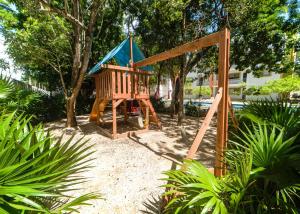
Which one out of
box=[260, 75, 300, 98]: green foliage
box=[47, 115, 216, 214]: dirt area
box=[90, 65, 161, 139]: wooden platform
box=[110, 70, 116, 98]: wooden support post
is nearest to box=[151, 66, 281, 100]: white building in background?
box=[260, 75, 300, 98]: green foliage

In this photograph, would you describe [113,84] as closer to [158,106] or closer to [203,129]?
[203,129]

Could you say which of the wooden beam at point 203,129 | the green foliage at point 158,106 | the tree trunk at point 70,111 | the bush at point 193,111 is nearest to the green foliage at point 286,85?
the bush at point 193,111

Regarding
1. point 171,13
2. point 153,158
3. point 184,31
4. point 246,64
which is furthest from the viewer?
point 246,64

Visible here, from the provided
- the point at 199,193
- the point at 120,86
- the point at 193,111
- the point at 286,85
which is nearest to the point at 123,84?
the point at 120,86

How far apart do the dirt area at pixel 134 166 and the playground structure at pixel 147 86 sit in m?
0.98

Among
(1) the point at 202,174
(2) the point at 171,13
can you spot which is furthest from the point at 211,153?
(2) the point at 171,13

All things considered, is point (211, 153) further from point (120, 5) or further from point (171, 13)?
point (120, 5)

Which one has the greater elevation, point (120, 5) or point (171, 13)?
point (120, 5)

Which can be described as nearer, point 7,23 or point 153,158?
point 153,158

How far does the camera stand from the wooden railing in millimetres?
6551

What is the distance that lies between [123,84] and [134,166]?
3327 millimetres

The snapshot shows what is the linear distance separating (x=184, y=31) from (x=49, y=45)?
5831 millimetres

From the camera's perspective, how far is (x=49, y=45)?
26.8 feet

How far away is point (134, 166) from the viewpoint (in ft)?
14.2
